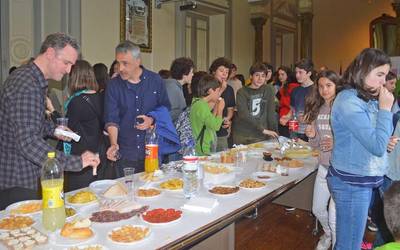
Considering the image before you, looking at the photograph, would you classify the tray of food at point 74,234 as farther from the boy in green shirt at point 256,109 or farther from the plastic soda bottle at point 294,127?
the boy in green shirt at point 256,109

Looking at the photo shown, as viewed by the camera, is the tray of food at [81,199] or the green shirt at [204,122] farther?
the green shirt at [204,122]

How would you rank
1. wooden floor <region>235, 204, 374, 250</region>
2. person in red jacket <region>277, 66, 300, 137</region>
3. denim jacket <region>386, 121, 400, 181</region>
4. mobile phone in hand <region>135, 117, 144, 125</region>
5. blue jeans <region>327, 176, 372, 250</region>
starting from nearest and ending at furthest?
blue jeans <region>327, 176, 372, 250</region>
denim jacket <region>386, 121, 400, 181</region>
mobile phone in hand <region>135, 117, 144, 125</region>
wooden floor <region>235, 204, 374, 250</region>
person in red jacket <region>277, 66, 300, 137</region>

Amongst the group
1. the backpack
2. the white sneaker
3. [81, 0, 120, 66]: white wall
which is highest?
[81, 0, 120, 66]: white wall

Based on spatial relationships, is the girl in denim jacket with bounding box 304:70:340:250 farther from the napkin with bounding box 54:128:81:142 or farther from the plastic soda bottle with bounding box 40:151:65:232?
the plastic soda bottle with bounding box 40:151:65:232

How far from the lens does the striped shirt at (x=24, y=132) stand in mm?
1709

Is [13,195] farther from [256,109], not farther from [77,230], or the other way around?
[256,109]

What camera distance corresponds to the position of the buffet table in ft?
4.57

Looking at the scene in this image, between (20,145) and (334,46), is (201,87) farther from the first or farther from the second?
(334,46)

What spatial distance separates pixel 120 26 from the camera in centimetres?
579

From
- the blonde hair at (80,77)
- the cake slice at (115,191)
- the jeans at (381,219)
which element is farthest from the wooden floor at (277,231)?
the blonde hair at (80,77)

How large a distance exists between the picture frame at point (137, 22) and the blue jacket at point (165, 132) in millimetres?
3319

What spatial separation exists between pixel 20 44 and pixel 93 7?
3.65ft

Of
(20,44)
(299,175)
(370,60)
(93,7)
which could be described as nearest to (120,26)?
(93,7)

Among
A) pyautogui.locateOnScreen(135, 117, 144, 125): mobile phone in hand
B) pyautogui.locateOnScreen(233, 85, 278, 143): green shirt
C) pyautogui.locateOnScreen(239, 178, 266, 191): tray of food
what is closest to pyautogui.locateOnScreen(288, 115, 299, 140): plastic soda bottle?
pyautogui.locateOnScreen(233, 85, 278, 143): green shirt
